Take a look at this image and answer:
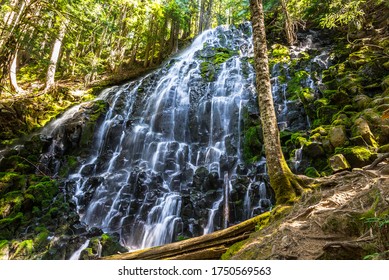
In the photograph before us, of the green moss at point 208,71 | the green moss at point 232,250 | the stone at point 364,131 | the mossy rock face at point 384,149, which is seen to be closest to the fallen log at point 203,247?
the green moss at point 232,250

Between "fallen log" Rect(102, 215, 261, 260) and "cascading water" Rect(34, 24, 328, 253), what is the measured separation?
3793 millimetres

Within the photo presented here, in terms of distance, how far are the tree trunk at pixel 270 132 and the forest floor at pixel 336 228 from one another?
613mm

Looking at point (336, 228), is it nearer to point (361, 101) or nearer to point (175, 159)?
point (361, 101)

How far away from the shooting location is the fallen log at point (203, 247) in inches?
148

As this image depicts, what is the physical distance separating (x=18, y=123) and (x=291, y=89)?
13.4 m

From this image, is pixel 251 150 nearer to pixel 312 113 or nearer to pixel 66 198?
pixel 312 113

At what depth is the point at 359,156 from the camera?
20.6 ft

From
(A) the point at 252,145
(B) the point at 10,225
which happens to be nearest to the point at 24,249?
(B) the point at 10,225

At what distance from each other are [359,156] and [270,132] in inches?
114

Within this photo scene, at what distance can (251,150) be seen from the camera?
10133 millimetres

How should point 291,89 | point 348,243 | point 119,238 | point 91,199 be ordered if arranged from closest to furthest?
point 348,243
point 119,238
point 91,199
point 291,89

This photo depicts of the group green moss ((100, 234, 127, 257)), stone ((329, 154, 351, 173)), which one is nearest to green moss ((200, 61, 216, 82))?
stone ((329, 154, 351, 173))

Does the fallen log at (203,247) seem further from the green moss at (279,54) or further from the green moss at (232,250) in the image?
the green moss at (279,54)
